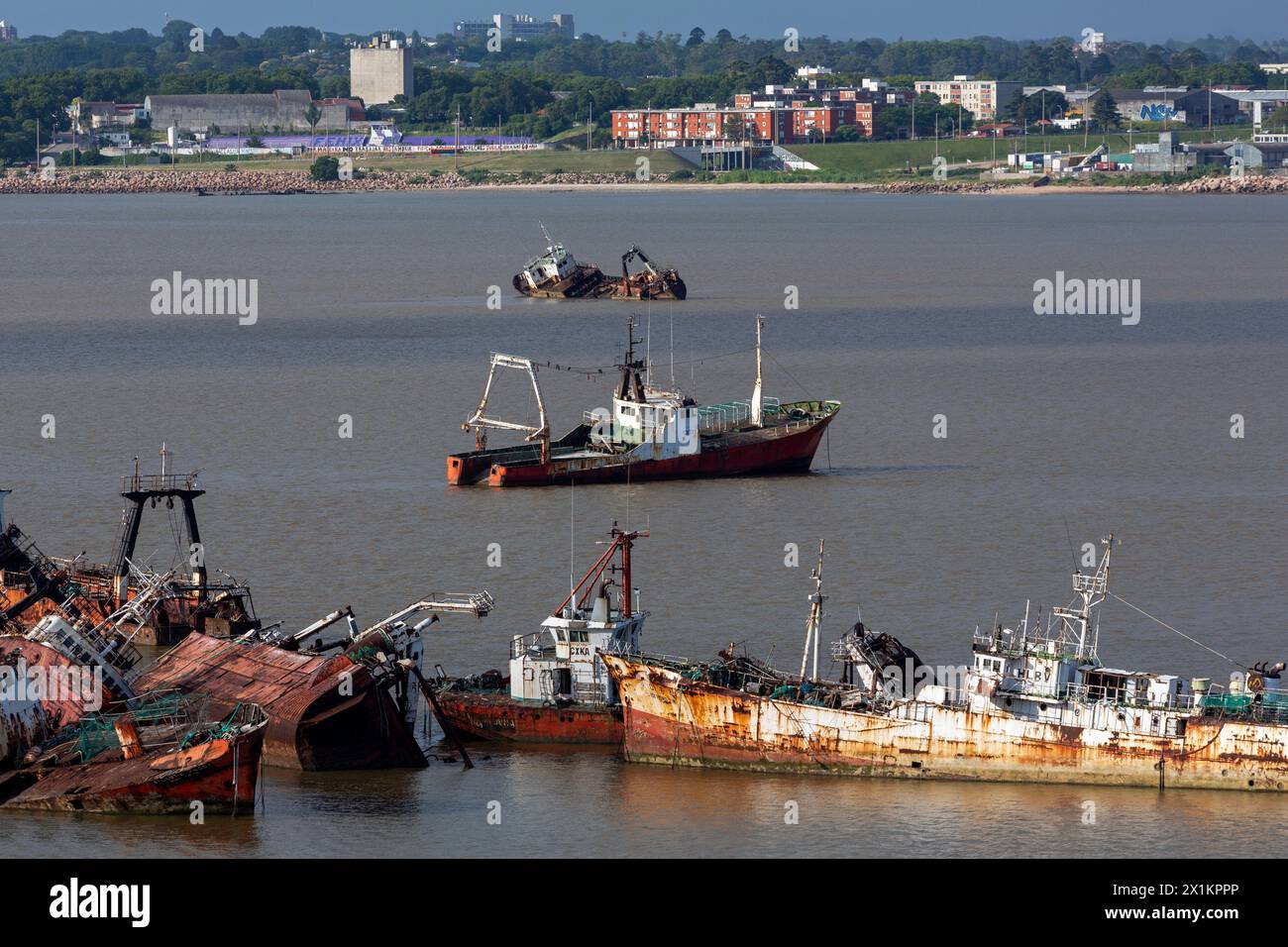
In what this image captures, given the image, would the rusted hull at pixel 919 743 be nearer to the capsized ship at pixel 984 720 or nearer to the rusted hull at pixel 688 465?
the capsized ship at pixel 984 720

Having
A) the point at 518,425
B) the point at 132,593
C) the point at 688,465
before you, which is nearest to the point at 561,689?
the point at 132,593

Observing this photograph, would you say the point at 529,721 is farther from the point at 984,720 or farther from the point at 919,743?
the point at 984,720

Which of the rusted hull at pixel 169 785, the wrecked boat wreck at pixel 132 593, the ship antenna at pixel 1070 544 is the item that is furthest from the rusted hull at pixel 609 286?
the rusted hull at pixel 169 785

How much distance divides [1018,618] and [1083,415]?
36.2 metres

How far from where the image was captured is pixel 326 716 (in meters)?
38.8

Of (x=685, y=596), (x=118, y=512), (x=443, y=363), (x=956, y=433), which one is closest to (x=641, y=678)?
(x=685, y=596)

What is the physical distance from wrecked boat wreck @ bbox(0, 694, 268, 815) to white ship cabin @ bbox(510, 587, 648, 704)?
213 inches

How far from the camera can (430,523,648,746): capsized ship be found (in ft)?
132

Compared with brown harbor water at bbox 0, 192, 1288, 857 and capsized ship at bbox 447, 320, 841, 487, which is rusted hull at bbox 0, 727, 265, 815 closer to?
brown harbor water at bbox 0, 192, 1288, 857

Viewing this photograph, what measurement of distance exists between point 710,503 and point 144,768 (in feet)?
95.0

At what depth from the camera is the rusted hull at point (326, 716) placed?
3878 cm

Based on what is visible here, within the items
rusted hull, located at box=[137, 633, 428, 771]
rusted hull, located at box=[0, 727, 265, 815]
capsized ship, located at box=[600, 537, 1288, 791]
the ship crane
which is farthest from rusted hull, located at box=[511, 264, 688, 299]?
rusted hull, located at box=[0, 727, 265, 815]

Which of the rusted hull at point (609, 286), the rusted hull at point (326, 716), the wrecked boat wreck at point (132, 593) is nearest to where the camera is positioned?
the rusted hull at point (326, 716)

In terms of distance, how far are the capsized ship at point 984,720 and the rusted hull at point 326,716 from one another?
4.07m
